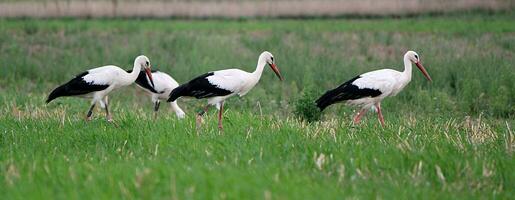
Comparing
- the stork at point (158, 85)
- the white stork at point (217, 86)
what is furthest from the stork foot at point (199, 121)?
the stork at point (158, 85)

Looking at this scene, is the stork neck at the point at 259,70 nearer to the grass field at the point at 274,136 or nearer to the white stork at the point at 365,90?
the grass field at the point at 274,136

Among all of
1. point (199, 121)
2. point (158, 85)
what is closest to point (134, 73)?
point (158, 85)

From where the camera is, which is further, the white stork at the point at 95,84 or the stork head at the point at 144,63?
the stork head at the point at 144,63

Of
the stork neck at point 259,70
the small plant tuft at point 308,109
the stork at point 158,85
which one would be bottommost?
the stork at point 158,85

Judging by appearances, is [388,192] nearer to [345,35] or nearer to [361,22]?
[345,35]

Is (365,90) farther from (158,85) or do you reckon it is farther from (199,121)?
(158,85)

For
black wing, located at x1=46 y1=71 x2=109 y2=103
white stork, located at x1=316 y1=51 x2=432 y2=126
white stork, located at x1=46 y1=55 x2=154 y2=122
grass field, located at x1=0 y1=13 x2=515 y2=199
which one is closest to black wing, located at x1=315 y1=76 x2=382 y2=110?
white stork, located at x1=316 y1=51 x2=432 y2=126

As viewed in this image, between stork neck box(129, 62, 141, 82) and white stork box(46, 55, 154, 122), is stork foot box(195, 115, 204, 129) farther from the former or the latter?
stork neck box(129, 62, 141, 82)

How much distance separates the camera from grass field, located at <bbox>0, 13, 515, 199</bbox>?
5.68m

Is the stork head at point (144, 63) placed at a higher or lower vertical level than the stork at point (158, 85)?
higher

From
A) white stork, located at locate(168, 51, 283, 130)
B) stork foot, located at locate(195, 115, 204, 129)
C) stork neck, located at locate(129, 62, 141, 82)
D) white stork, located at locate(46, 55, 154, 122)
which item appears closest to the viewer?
stork foot, located at locate(195, 115, 204, 129)

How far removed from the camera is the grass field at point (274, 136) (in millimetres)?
5684

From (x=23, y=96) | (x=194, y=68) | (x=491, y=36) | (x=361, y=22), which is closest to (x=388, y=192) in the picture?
(x=23, y=96)

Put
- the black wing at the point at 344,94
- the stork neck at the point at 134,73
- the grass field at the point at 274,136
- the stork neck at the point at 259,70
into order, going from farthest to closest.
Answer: the stork neck at the point at 134,73
the black wing at the point at 344,94
the stork neck at the point at 259,70
the grass field at the point at 274,136
